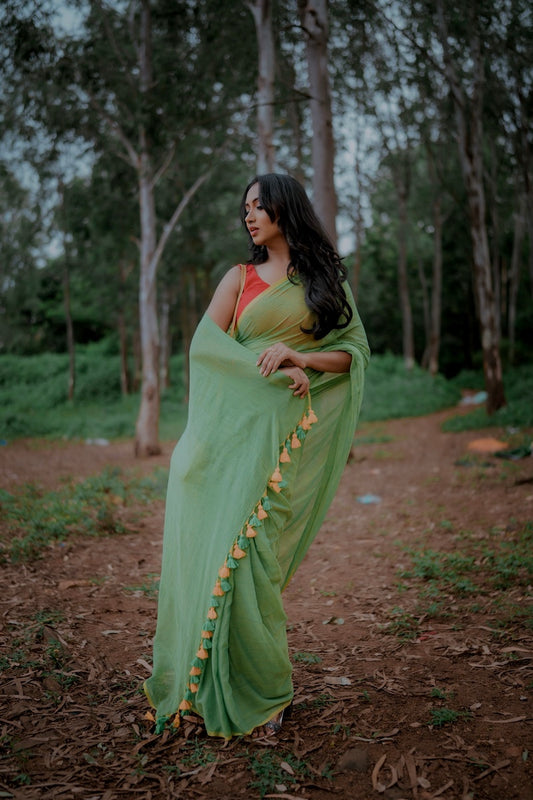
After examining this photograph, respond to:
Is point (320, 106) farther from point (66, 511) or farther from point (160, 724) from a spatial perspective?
point (160, 724)

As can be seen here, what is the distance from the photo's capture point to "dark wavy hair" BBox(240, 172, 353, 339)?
2.52 meters

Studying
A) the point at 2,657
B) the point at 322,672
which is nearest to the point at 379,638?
the point at 322,672

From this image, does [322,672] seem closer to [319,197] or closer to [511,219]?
[319,197]

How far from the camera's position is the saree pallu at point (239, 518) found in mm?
2334

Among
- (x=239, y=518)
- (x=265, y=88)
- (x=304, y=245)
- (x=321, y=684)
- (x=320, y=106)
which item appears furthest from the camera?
(x=265, y=88)

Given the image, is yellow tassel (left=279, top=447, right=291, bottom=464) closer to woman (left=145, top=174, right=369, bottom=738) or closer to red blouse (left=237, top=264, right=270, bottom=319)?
woman (left=145, top=174, right=369, bottom=738)

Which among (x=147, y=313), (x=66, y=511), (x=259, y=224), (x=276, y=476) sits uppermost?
(x=259, y=224)

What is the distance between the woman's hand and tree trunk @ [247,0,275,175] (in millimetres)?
6505

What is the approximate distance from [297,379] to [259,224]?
694 millimetres

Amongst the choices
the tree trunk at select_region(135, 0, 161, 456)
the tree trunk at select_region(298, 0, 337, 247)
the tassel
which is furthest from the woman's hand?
the tree trunk at select_region(135, 0, 161, 456)

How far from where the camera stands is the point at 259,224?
257 centimetres

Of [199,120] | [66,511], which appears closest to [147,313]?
[199,120]

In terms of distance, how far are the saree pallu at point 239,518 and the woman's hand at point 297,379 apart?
3 centimetres

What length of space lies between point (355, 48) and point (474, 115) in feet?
8.44
